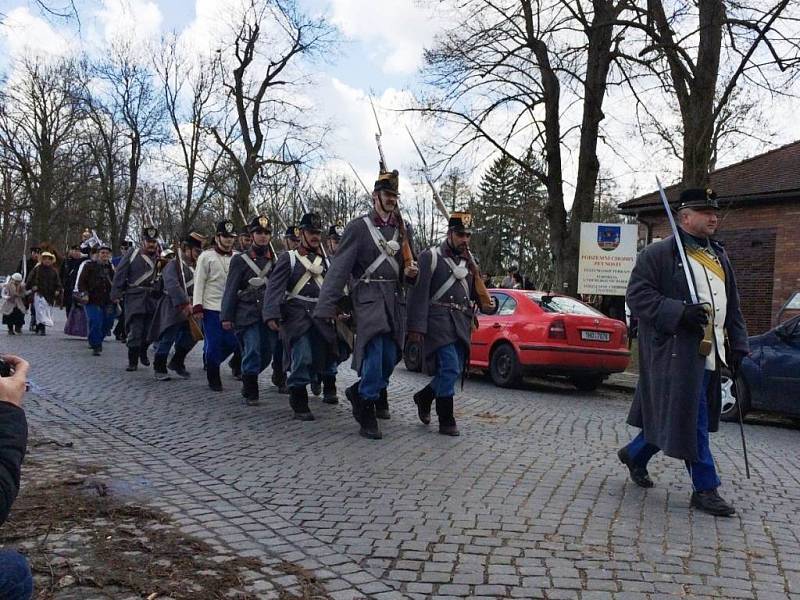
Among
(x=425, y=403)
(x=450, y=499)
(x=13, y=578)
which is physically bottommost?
(x=450, y=499)

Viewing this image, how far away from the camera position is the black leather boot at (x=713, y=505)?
16.6ft

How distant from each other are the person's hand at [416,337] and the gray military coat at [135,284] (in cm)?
606

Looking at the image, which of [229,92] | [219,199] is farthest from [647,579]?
[219,199]

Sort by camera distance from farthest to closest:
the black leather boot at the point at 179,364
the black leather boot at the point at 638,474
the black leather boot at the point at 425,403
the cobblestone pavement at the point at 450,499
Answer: the black leather boot at the point at 179,364
the black leather boot at the point at 425,403
the black leather boot at the point at 638,474
the cobblestone pavement at the point at 450,499

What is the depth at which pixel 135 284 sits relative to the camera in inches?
499

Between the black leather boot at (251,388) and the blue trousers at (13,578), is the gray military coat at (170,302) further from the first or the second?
the blue trousers at (13,578)

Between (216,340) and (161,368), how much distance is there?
5.30ft

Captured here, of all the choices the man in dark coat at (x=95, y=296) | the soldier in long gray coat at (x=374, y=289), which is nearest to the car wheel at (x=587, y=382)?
the soldier in long gray coat at (x=374, y=289)

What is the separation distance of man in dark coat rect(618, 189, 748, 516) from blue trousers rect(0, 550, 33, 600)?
3751 mm

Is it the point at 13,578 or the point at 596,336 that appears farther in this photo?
the point at 596,336

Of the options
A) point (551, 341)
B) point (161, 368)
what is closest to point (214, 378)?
point (161, 368)

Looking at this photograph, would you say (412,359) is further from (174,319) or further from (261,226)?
(261,226)

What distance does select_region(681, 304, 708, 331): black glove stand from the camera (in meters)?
5.05

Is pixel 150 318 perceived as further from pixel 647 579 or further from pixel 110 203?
pixel 110 203
